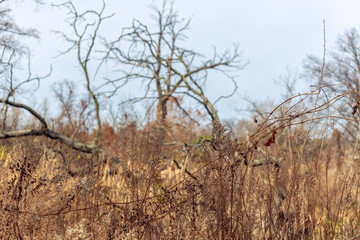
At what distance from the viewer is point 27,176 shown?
Answer: 2.47 meters

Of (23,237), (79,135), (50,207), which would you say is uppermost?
(79,135)

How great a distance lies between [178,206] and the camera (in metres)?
2.34

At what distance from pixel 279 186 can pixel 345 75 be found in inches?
641

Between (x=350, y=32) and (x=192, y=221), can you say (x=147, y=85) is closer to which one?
(x=192, y=221)

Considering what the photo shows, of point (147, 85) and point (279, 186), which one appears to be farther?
point (147, 85)

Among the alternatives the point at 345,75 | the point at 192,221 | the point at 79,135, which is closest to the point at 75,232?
the point at 192,221

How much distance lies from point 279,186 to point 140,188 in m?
1.03

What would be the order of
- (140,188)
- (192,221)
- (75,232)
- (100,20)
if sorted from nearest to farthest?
(75,232)
(192,221)
(140,188)
(100,20)

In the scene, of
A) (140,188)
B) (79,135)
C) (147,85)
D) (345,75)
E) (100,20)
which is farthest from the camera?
(345,75)

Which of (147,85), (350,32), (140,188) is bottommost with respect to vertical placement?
(140,188)

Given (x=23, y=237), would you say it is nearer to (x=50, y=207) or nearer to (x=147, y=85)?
(x=50, y=207)

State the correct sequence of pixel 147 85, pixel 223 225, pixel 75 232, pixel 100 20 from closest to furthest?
1. pixel 75 232
2. pixel 223 225
3. pixel 100 20
4. pixel 147 85

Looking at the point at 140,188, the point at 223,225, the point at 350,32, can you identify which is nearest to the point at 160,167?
the point at 140,188

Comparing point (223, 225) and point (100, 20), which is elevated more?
point (100, 20)
